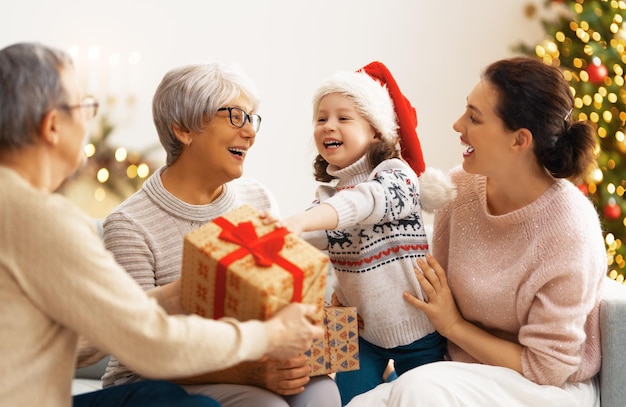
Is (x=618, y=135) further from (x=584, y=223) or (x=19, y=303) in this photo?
(x=19, y=303)

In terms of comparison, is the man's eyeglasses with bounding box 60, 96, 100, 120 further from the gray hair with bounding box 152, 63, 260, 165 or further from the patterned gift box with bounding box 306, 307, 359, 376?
the patterned gift box with bounding box 306, 307, 359, 376

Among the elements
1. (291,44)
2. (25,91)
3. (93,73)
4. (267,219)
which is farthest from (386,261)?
(93,73)

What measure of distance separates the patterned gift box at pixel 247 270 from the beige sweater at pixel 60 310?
0.51 feet

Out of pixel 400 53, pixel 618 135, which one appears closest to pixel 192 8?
pixel 400 53

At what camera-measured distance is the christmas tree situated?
151 inches

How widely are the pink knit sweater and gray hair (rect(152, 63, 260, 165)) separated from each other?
772mm

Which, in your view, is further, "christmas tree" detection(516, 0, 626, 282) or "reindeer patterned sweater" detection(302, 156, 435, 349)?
"christmas tree" detection(516, 0, 626, 282)

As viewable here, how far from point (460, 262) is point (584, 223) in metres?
0.37

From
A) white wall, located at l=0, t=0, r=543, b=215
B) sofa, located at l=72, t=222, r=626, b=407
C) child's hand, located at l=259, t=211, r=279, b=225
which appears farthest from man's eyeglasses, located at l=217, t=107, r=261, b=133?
white wall, located at l=0, t=0, r=543, b=215

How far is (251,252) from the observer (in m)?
1.68

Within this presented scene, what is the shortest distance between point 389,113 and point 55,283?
1.28 m

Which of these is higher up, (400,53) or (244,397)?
(400,53)

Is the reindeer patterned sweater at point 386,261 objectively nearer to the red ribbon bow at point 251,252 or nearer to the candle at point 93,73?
the red ribbon bow at point 251,252

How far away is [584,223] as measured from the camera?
2049 mm
